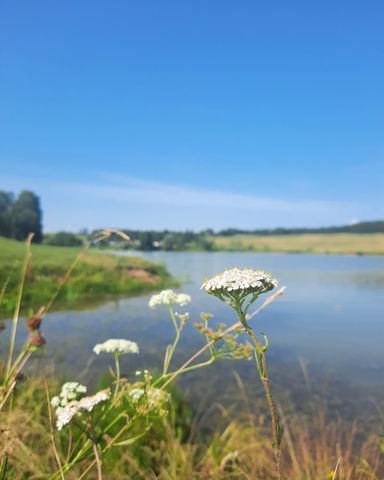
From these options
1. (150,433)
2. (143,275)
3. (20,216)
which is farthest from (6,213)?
(150,433)

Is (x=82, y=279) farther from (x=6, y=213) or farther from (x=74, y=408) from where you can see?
(x=6, y=213)

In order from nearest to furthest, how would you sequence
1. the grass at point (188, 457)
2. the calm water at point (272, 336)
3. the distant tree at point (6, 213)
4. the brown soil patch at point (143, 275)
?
the grass at point (188, 457)
the calm water at point (272, 336)
the brown soil patch at point (143, 275)
the distant tree at point (6, 213)

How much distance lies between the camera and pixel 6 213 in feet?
236

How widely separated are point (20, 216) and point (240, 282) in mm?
74940

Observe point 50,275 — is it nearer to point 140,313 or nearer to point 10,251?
point 10,251

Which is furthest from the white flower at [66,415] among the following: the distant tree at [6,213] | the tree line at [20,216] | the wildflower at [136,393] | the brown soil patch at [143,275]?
the distant tree at [6,213]

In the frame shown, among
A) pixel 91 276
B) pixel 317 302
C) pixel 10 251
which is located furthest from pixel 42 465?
pixel 10 251

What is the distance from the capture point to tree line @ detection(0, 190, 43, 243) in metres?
62.9

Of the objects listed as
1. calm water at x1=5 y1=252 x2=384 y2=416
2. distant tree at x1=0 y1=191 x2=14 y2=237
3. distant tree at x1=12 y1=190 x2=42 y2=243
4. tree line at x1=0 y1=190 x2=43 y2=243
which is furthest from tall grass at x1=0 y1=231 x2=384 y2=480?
distant tree at x1=0 y1=191 x2=14 y2=237

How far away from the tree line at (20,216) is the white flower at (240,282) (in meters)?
47.7

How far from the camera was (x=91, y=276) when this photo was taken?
2722 cm

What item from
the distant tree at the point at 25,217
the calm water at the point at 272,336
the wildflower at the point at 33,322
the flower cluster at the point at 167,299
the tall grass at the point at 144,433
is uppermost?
the distant tree at the point at 25,217

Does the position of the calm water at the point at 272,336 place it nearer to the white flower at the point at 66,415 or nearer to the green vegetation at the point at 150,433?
the green vegetation at the point at 150,433

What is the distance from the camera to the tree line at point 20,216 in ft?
206
